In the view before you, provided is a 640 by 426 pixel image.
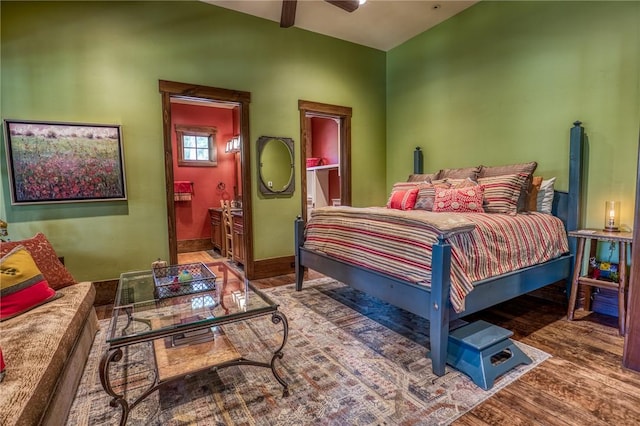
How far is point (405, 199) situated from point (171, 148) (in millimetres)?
2569

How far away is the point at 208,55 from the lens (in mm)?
3605

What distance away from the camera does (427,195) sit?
10.9 feet

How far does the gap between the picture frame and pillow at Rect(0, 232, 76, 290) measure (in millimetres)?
910

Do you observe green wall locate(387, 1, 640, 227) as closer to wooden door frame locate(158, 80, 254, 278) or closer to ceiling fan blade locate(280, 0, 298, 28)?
ceiling fan blade locate(280, 0, 298, 28)

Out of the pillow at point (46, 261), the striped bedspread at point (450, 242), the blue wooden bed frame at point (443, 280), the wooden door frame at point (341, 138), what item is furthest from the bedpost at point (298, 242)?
the pillow at point (46, 261)

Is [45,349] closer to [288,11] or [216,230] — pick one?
[288,11]

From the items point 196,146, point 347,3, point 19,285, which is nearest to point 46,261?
point 19,285

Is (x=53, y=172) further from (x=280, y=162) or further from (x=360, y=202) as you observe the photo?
(x=360, y=202)

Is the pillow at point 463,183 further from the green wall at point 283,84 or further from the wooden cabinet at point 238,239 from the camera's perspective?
the wooden cabinet at point 238,239

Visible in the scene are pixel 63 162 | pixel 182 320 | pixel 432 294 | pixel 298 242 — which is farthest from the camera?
pixel 298 242

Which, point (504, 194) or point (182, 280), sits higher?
point (504, 194)

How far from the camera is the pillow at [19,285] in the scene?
1.71m

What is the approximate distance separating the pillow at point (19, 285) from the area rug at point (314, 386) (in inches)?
21.2

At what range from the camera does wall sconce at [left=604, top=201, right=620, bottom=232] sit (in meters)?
2.63
